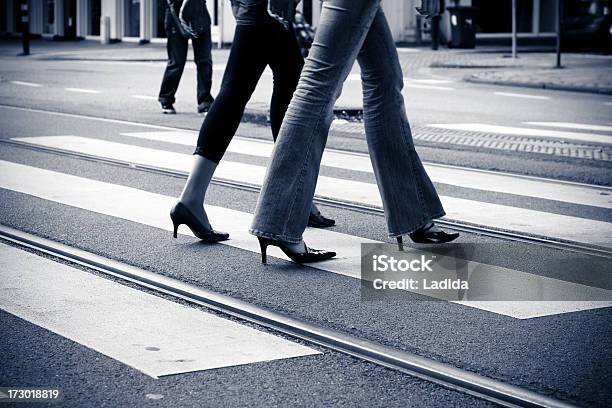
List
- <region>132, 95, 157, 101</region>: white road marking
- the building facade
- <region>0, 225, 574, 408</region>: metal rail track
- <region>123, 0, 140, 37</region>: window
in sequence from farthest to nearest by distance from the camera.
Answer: <region>123, 0, 140, 37</region>: window, the building facade, <region>132, 95, 157, 101</region>: white road marking, <region>0, 225, 574, 408</region>: metal rail track

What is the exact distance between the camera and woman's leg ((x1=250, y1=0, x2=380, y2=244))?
4.99m

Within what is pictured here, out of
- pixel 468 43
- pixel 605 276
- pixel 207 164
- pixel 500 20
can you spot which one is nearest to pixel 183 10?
pixel 207 164

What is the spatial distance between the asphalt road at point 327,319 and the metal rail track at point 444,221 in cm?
9

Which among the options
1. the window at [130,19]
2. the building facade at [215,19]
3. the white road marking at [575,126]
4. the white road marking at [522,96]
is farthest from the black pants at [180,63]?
the window at [130,19]

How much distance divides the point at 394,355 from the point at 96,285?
145 cm

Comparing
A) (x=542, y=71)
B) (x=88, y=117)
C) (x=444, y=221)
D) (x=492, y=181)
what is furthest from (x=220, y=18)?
(x=444, y=221)

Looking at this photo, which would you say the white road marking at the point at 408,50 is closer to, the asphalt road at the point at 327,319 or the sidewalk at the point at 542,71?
the sidewalk at the point at 542,71

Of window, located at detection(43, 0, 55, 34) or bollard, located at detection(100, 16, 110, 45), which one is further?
window, located at detection(43, 0, 55, 34)

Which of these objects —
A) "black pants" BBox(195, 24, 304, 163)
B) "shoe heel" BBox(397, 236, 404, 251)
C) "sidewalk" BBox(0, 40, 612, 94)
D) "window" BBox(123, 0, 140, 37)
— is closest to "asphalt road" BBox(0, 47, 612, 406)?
"shoe heel" BBox(397, 236, 404, 251)

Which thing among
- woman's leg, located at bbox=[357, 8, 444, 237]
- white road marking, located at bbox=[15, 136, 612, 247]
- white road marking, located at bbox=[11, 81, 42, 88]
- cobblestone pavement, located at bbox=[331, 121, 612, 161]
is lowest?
cobblestone pavement, located at bbox=[331, 121, 612, 161]

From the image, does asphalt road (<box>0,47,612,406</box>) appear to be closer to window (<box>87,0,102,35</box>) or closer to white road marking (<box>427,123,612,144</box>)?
white road marking (<box>427,123,612,144</box>)

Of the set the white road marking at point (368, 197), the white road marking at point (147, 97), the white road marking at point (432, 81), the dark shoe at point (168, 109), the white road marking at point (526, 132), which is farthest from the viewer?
the white road marking at point (432, 81)

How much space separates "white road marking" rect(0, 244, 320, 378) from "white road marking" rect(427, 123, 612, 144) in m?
6.78

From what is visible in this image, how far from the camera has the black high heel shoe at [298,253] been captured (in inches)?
199
